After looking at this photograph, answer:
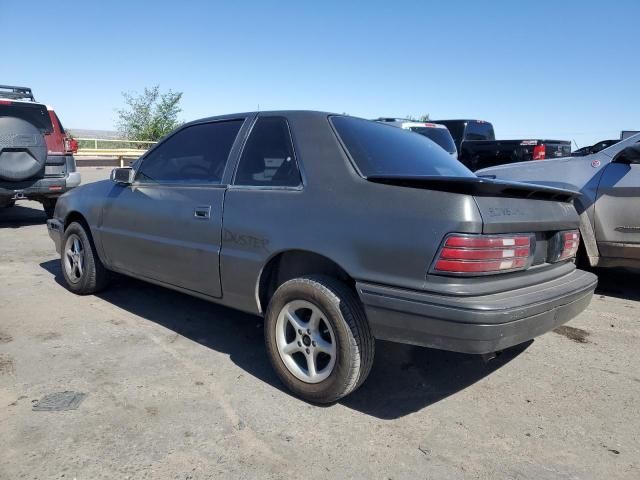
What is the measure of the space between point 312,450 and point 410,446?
487mm

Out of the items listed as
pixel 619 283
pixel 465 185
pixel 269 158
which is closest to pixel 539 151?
pixel 619 283

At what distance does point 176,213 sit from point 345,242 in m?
1.57

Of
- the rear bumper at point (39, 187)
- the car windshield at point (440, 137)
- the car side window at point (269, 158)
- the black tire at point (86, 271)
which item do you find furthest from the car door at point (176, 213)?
the car windshield at point (440, 137)

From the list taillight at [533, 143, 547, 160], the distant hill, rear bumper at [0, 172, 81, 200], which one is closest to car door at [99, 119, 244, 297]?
rear bumper at [0, 172, 81, 200]

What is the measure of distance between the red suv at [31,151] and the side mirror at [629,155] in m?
7.77

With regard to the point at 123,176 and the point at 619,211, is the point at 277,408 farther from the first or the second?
the point at 619,211

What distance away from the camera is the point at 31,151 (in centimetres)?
787

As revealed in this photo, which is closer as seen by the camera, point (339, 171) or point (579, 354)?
point (339, 171)

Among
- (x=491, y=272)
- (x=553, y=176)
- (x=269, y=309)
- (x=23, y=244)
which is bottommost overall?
(x=23, y=244)

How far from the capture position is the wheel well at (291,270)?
297cm

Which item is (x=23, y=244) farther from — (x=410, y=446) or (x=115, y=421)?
(x=410, y=446)

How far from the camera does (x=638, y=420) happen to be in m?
2.85

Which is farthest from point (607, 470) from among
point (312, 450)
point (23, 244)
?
point (23, 244)

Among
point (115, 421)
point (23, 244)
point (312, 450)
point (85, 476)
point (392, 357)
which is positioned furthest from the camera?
point (23, 244)
